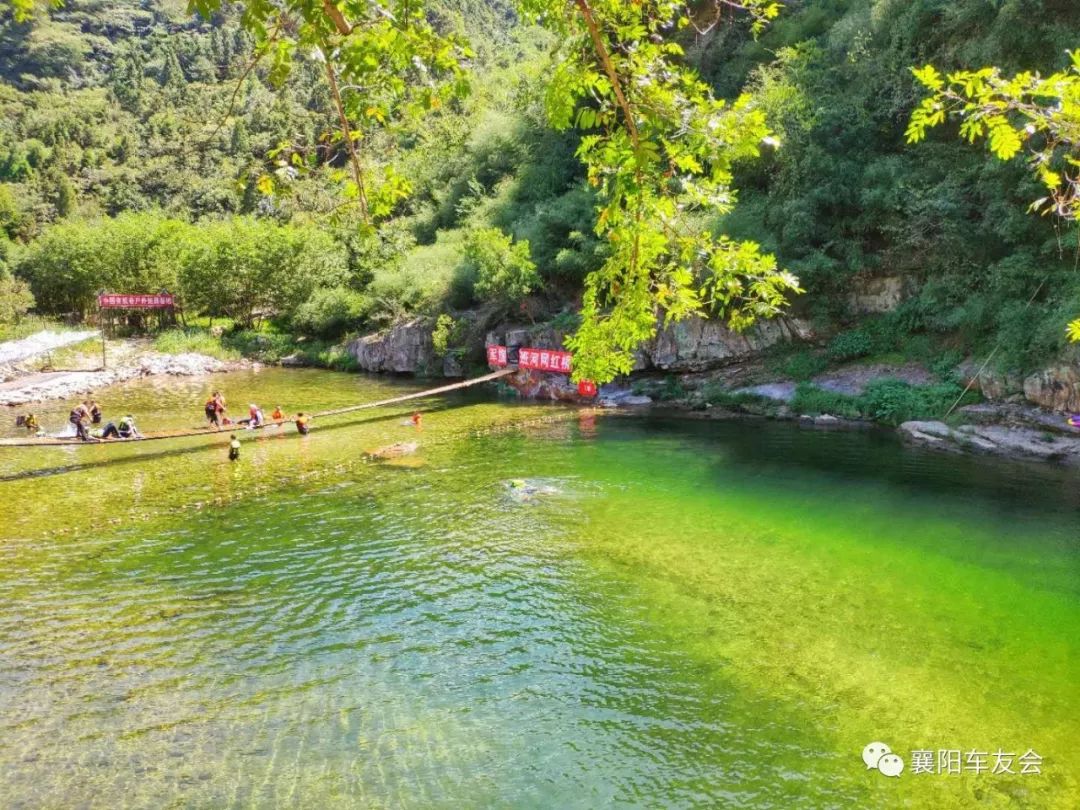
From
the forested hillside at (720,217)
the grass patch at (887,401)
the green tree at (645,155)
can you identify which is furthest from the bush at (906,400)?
the green tree at (645,155)

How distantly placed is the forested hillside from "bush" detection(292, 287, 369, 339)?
0.55 ft

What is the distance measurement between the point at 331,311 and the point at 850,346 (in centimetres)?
3076

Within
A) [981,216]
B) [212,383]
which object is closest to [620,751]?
[981,216]

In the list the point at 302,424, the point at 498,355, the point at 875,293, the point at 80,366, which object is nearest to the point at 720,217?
the point at 875,293

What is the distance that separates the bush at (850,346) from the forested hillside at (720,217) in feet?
0.34

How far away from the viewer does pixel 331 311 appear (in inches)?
1764

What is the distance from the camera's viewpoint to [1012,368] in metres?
21.2

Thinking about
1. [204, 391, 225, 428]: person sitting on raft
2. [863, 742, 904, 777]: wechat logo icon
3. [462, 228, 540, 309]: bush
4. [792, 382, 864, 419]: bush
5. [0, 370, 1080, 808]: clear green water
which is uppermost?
[462, 228, 540, 309]: bush

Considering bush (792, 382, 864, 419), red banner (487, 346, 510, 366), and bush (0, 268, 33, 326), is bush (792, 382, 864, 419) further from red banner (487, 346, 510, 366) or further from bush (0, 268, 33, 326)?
bush (0, 268, 33, 326)

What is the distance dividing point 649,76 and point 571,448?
18.3 meters

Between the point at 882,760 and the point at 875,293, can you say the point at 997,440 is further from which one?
the point at 882,760

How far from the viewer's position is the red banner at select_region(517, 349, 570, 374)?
1127 inches

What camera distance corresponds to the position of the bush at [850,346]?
1033 inches

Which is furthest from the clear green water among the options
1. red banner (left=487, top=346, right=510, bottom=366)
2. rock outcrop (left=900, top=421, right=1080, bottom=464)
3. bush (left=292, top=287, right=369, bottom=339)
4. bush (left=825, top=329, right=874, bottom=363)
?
bush (left=292, top=287, right=369, bottom=339)
